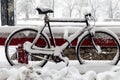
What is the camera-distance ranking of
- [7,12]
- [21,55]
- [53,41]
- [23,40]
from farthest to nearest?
[7,12]
[23,40]
[21,55]
[53,41]

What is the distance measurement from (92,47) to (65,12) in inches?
1533

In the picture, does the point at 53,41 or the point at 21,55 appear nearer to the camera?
the point at 53,41

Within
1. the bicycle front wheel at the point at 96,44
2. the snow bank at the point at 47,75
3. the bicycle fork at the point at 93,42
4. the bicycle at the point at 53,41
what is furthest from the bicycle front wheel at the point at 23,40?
the snow bank at the point at 47,75

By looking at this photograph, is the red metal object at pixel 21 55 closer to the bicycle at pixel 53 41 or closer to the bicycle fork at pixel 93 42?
the bicycle at pixel 53 41

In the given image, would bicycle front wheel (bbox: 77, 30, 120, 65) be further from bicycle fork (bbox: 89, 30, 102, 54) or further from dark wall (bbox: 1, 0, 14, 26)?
dark wall (bbox: 1, 0, 14, 26)

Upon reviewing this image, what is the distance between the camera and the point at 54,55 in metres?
6.30

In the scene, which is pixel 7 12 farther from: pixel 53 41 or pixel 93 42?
pixel 93 42

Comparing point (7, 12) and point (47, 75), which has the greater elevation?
point (7, 12)

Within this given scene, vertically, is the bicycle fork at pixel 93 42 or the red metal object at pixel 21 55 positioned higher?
the bicycle fork at pixel 93 42

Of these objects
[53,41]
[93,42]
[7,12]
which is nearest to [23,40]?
[53,41]

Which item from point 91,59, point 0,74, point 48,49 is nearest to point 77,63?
point 91,59

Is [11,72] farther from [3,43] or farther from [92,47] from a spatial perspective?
[92,47]

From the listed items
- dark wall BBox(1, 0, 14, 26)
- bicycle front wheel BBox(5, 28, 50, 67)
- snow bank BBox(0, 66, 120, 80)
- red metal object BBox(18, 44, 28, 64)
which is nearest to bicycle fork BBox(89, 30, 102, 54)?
bicycle front wheel BBox(5, 28, 50, 67)

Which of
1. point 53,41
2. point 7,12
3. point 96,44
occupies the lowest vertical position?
point 96,44
